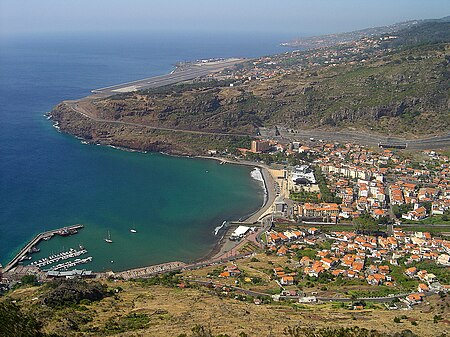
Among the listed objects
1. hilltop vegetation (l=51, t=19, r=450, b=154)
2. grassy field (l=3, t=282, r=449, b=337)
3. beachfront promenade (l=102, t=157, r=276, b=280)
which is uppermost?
hilltop vegetation (l=51, t=19, r=450, b=154)

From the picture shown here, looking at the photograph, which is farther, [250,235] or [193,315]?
[250,235]

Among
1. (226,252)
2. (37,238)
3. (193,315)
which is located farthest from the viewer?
(37,238)

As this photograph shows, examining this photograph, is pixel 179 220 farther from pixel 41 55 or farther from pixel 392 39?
pixel 41 55

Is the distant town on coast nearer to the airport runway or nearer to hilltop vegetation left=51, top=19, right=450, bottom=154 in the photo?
hilltop vegetation left=51, top=19, right=450, bottom=154

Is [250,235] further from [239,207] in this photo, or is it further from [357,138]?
[357,138]

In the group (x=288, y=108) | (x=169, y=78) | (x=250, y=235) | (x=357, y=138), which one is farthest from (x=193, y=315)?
(x=169, y=78)

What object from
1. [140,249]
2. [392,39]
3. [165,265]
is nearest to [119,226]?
[140,249]

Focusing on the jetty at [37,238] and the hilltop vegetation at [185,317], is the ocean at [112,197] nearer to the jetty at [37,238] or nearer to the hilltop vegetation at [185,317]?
the jetty at [37,238]

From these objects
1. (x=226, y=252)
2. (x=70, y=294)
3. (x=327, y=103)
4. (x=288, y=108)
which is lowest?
(x=226, y=252)

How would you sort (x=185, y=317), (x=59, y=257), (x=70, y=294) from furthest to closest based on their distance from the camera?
(x=59, y=257), (x=70, y=294), (x=185, y=317)

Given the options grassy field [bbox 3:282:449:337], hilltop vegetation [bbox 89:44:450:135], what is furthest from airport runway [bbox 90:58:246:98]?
grassy field [bbox 3:282:449:337]
